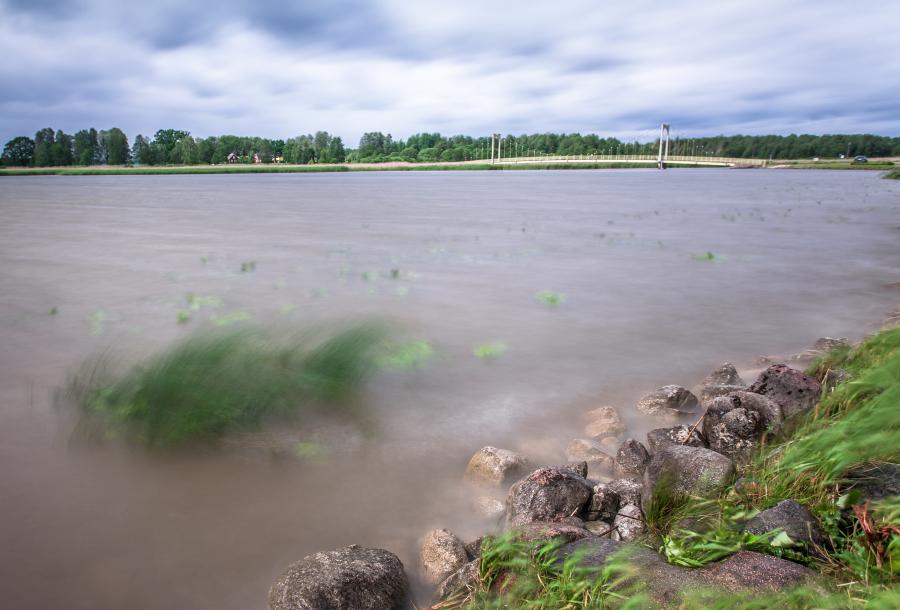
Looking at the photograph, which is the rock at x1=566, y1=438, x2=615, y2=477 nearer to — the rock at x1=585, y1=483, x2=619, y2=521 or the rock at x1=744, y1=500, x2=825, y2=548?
the rock at x1=585, y1=483, x2=619, y2=521

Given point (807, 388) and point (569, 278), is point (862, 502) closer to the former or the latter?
point (807, 388)

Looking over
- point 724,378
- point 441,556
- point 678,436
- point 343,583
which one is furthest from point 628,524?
point 724,378

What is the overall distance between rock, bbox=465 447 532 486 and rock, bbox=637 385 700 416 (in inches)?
65.7

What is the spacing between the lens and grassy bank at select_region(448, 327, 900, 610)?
2.24 meters

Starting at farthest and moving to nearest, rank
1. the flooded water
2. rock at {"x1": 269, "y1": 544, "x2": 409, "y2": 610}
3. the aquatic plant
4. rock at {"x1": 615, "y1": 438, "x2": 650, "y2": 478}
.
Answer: the aquatic plant, rock at {"x1": 615, "y1": 438, "x2": 650, "y2": 478}, the flooded water, rock at {"x1": 269, "y1": 544, "x2": 409, "y2": 610}

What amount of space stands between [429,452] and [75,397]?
3.45 metres

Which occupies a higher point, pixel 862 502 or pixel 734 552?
pixel 862 502

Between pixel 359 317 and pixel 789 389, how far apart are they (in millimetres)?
5765

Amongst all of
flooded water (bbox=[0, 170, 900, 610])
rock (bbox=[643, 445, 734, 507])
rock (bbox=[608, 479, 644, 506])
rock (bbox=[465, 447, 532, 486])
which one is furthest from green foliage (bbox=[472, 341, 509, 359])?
rock (bbox=[643, 445, 734, 507])

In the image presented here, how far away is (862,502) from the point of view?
8.73 ft

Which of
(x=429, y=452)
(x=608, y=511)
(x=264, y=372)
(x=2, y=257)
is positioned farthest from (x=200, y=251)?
(x=608, y=511)

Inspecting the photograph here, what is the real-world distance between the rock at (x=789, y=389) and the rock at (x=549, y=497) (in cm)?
205

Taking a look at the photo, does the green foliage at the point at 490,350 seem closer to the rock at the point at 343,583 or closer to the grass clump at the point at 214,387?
the grass clump at the point at 214,387

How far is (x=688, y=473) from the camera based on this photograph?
3.56m
